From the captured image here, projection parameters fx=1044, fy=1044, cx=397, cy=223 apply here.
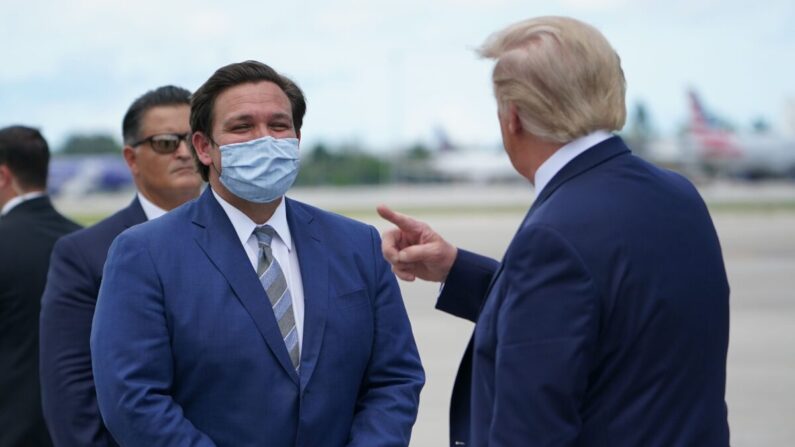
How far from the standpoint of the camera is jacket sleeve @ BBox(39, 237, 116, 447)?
3.45 meters

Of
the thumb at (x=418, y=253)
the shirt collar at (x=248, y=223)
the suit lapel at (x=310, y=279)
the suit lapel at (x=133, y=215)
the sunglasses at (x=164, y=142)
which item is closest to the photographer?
the thumb at (x=418, y=253)

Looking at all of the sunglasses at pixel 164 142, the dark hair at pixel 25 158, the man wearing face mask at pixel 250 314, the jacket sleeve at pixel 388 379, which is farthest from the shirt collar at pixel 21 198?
the jacket sleeve at pixel 388 379

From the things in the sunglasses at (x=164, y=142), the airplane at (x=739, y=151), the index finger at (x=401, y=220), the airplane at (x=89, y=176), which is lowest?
the airplane at (x=89, y=176)

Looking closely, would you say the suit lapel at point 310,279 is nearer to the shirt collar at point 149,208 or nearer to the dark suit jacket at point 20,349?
the shirt collar at point 149,208

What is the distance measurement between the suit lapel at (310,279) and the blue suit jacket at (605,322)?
0.65 m

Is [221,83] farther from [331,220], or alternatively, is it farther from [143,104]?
[143,104]

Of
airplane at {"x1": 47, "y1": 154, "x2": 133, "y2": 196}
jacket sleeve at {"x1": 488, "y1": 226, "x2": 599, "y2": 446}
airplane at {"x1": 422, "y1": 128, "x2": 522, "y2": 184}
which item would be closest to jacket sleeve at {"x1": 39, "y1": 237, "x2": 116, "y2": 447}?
jacket sleeve at {"x1": 488, "y1": 226, "x2": 599, "y2": 446}

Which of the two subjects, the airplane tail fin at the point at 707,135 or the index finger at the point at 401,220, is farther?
the airplane tail fin at the point at 707,135

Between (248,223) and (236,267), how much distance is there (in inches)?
6.9

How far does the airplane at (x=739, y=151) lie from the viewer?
71750 mm

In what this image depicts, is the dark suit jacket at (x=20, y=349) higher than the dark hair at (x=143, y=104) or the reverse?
the reverse

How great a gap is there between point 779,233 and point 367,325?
25.4 metres

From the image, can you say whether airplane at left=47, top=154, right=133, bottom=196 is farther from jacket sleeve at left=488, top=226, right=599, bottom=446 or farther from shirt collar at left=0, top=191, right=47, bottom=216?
jacket sleeve at left=488, top=226, right=599, bottom=446

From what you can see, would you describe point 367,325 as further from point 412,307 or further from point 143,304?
point 412,307
